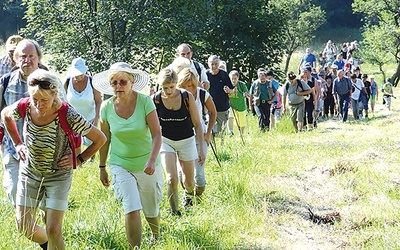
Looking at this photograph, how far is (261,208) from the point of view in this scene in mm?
6406

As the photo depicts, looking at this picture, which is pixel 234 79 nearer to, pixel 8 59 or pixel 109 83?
pixel 8 59

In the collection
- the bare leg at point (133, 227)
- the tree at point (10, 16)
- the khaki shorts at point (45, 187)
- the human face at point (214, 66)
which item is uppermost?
the tree at point (10, 16)

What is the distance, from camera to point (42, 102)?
4.07 metres

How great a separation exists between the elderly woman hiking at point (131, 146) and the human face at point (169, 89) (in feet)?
1.89

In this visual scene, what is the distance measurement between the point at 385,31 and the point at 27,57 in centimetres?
3309

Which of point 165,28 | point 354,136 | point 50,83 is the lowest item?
point 354,136

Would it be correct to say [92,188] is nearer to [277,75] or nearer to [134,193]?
[134,193]

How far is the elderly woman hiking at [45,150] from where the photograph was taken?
13.5ft

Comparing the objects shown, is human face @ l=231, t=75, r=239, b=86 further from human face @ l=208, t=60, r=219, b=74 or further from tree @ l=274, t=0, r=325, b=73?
tree @ l=274, t=0, r=325, b=73

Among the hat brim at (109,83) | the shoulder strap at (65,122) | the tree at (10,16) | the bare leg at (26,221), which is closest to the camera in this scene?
the shoulder strap at (65,122)

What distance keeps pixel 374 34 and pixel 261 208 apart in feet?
105

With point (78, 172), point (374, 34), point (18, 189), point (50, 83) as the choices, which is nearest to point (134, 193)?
point (18, 189)

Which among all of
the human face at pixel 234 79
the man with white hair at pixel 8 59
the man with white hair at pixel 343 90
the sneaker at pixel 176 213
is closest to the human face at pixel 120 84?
the man with white hair at pixel 8 59

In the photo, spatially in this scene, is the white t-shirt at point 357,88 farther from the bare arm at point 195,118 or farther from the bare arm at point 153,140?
the bare arm at point 153,140
